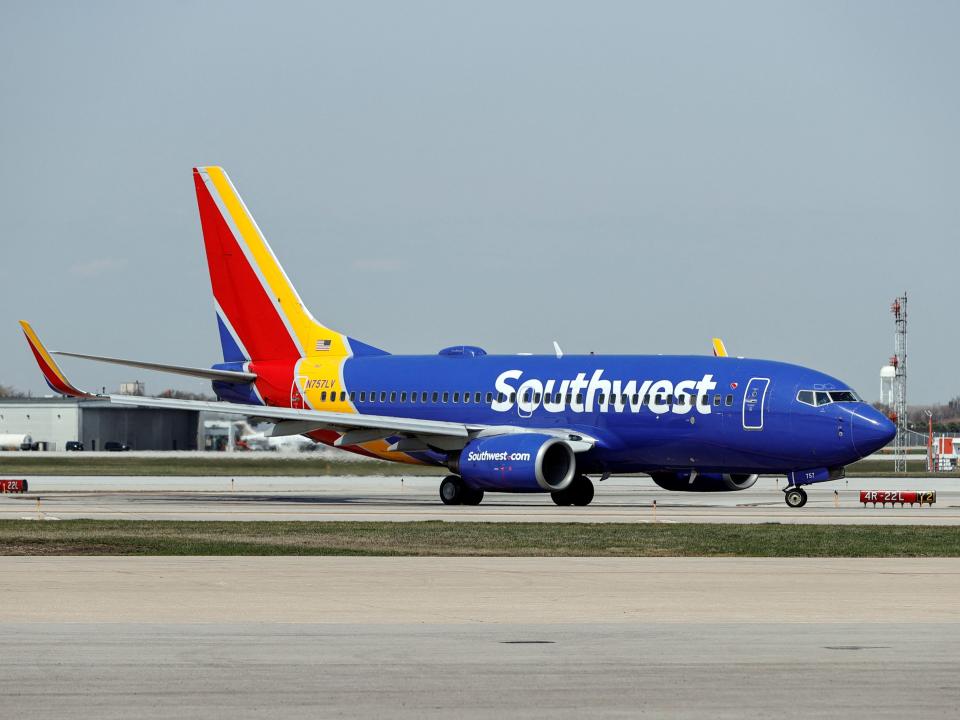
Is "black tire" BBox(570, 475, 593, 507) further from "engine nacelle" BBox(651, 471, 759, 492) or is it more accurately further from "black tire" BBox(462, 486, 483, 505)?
"black tire" BBox(462, 486, 483, 505)

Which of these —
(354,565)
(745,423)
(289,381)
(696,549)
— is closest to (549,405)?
(745,423)

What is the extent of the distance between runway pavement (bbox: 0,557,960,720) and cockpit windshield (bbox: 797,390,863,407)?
17.2 m

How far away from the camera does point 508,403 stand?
47.0m

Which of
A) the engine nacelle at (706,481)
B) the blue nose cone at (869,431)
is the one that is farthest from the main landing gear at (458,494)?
the blue nose cone at (869,431)

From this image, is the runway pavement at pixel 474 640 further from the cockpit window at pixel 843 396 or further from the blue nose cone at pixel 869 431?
the cockpit window at pixel 843 396

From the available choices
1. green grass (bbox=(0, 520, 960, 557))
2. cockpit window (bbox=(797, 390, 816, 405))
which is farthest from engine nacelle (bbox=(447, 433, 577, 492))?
green grass (bbox=(0, 520, 960, 557))

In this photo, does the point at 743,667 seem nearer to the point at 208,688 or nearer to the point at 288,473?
the point at 208,688

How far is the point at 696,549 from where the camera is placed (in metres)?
28.4

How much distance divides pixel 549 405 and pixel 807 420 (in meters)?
8.09

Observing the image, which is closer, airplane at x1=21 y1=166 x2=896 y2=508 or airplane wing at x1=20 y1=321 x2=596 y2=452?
airplane at x1=21 y1=166 x2=896 y2=508

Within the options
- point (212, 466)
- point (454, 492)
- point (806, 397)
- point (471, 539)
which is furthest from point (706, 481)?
point (212, 466)

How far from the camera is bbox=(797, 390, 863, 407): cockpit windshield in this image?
41969mm

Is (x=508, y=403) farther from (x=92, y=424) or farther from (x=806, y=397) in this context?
(x=92, y=424)

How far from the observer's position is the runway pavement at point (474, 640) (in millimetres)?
12594
